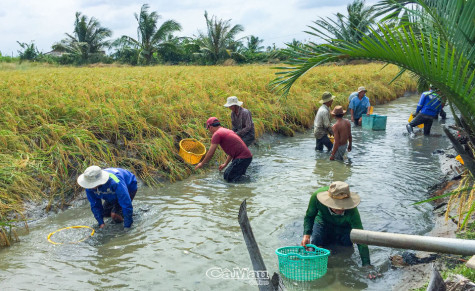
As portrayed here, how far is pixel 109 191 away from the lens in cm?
551

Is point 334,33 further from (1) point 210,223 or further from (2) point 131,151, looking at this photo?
(2) point 131,151

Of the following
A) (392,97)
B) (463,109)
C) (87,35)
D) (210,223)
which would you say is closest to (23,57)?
(87,35)

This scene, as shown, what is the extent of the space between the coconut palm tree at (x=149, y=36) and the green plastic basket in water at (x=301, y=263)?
3070 centimetres

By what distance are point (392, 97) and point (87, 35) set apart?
25493mm

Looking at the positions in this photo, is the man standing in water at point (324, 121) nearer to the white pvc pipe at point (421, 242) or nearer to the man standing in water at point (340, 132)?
the man standing in water at point (340, 132)

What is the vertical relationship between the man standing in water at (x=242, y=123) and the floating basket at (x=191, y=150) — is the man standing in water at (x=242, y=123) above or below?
above

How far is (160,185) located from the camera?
785 centimetres

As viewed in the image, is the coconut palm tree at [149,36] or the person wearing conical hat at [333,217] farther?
the coconut palm tree at [149,36]

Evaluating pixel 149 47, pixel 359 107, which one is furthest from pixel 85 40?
pixel 359 107

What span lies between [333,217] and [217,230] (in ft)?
5.92

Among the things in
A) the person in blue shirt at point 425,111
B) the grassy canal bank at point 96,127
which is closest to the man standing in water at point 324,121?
the grassy canal bank at point 96,127

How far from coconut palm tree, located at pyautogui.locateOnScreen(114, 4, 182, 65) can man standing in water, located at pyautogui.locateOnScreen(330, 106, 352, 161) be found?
1043 inches

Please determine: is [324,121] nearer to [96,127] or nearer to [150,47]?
[96,127]

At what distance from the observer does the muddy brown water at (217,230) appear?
14.9ft
